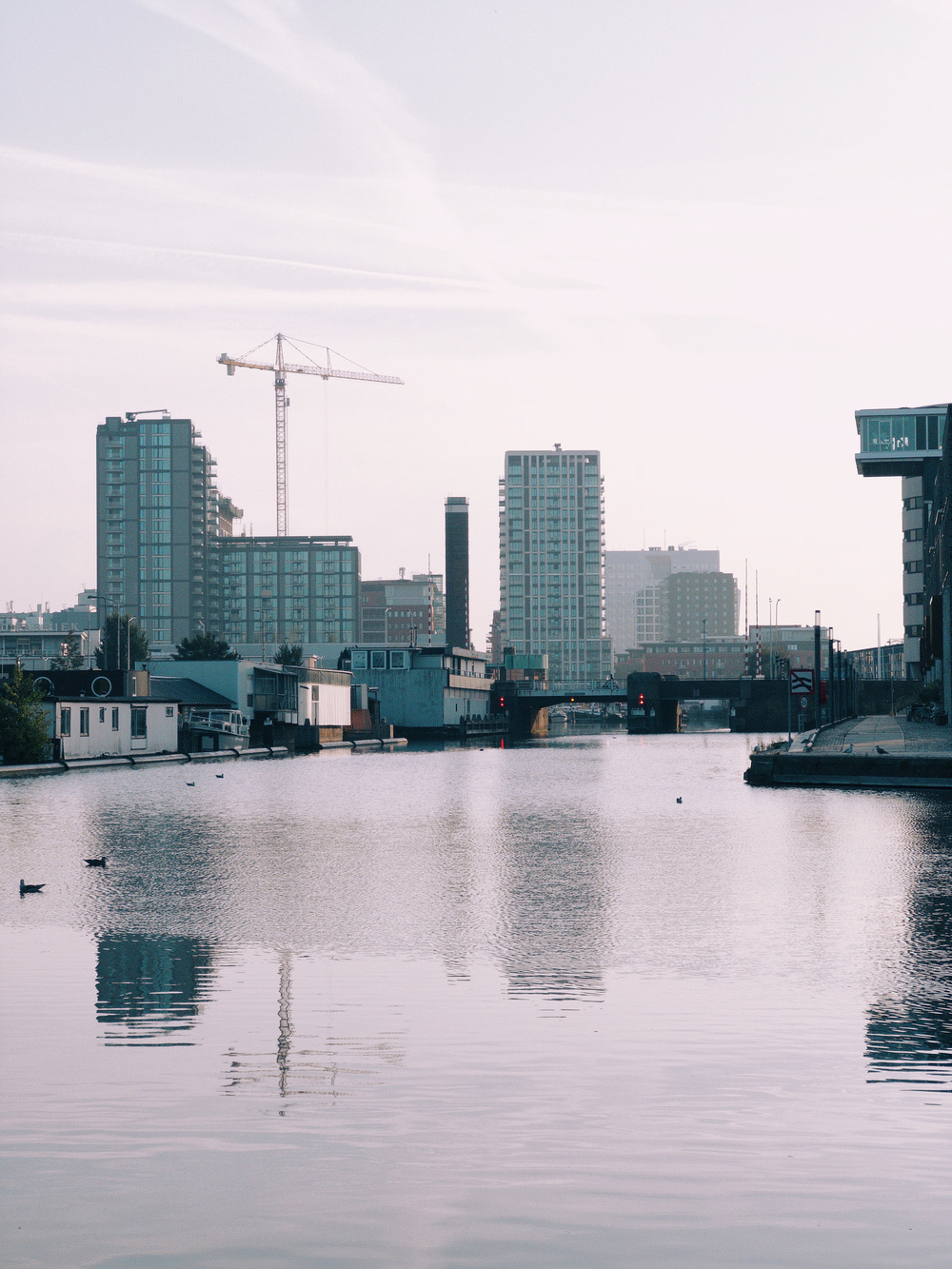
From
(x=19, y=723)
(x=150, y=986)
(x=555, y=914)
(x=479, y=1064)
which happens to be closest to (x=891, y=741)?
(x=19, y=723)

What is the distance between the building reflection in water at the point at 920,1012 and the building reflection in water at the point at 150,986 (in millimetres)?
6955

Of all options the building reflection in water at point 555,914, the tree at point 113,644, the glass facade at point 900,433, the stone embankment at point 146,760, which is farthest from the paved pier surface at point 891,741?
the tree at point 113,644

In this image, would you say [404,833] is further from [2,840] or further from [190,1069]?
[190,1069]

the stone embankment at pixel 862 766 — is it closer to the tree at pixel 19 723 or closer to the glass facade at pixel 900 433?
A: the tree at pixel 19 723

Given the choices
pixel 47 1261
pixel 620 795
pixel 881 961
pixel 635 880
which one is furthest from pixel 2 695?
pixel 47 1261

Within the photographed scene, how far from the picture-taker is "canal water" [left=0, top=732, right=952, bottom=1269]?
8.65 m

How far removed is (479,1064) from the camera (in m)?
12.4

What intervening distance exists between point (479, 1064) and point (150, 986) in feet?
18.4

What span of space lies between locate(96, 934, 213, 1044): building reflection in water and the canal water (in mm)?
75

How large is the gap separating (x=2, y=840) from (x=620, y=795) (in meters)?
28.5

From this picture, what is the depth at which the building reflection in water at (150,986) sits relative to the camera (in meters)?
13.9

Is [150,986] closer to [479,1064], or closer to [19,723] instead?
[479,1064]

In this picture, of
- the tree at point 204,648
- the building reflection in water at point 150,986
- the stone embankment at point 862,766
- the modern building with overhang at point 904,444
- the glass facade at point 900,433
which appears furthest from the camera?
the tree at point 204,648

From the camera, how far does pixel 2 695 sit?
71.2 m
